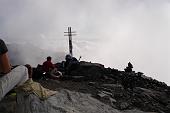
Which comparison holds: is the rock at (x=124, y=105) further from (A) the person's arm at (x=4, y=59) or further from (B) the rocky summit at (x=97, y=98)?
(A) the person's arm at (x=4, y=59)

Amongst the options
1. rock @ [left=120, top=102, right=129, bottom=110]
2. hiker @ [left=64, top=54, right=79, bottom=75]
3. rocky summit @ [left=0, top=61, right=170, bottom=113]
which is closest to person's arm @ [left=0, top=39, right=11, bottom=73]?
rocky summit @ [left=0, top=61, right=170, bottom=113]

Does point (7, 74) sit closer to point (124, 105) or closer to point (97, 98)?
point (97, 98)

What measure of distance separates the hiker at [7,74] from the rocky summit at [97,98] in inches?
19.3

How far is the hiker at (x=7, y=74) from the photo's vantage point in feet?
31.8

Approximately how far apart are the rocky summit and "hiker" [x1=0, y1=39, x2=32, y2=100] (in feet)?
1.60

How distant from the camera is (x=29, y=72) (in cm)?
1132

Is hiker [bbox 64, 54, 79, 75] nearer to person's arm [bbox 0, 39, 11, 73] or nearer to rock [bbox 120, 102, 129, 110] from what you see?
rock [bbox 120, 102, 129, 110]

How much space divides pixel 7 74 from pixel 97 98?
6079mm

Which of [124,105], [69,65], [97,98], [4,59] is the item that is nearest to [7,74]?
[4,59]

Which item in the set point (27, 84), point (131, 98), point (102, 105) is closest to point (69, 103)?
point (102, 105)

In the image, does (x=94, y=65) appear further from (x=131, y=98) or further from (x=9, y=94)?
(x=9, y=94)

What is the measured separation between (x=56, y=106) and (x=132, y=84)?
9.33 meters

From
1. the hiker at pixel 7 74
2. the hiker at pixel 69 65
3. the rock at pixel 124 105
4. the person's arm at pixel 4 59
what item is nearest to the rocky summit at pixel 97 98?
the rock at pixel 124 105

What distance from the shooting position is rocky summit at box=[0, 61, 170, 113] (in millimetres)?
10602
